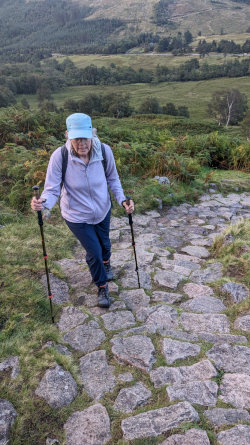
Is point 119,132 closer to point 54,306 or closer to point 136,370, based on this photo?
point 54,306

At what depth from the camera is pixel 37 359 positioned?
12.8ft

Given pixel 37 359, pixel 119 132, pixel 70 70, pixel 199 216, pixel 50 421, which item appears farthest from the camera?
pixel 70 70

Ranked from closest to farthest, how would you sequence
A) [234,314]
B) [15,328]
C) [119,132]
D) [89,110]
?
[15,328]
[234,314]
[119,132]
[89,110]

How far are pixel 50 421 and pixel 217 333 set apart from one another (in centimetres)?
231

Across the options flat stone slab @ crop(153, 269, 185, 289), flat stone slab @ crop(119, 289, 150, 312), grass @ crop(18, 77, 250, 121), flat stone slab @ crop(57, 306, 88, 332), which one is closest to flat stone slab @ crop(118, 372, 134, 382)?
A: flat stone slab @ crop(57, 306, 88, 332)

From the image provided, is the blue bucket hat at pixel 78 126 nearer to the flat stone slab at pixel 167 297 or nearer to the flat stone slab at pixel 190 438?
the flat stone slab at pixel 167 297

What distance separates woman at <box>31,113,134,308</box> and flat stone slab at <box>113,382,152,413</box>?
5.09 feet

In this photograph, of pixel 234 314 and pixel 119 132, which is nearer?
pixel 234 314

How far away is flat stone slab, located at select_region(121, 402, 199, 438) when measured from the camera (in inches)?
123

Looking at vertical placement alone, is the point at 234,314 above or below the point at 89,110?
above

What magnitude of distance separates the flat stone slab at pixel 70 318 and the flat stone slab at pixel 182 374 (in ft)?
4.42

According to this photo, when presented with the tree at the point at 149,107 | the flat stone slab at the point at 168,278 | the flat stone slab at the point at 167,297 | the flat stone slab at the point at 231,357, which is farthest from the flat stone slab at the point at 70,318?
the tree at the point at 149,107

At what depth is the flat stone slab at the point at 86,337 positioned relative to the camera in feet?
14.3

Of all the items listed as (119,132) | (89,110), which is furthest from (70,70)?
(119,132)
